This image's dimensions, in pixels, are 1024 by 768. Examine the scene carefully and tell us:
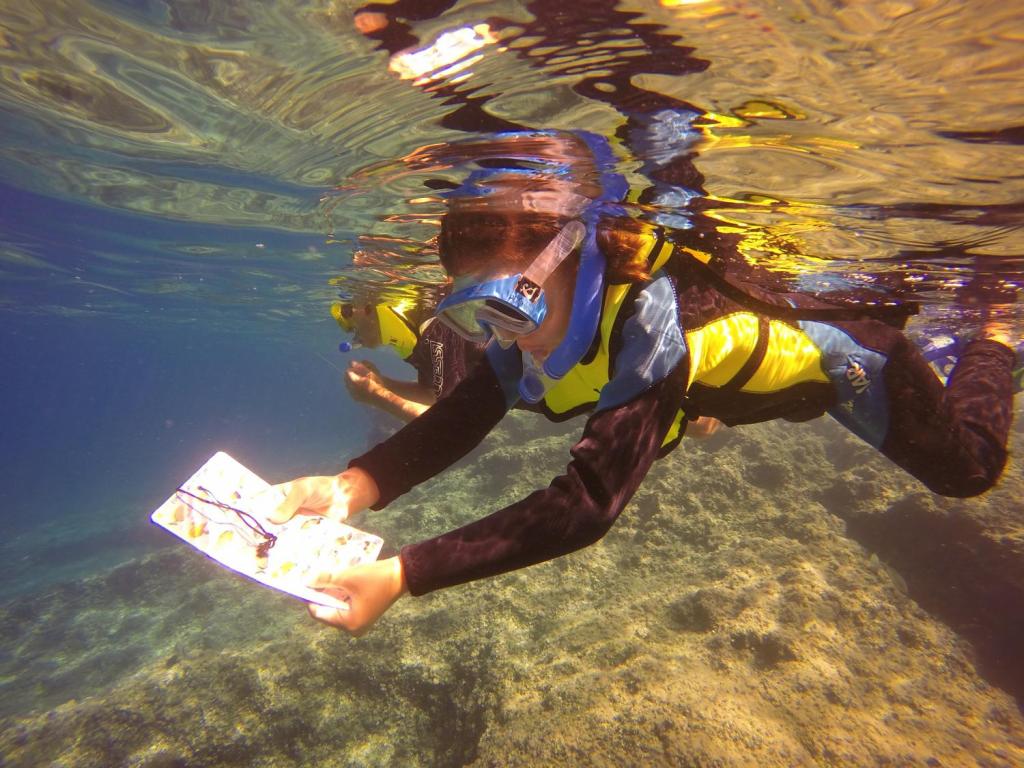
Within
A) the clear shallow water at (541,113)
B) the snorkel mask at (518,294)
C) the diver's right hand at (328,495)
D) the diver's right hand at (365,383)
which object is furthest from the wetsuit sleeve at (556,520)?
the diver's right hand at (365,383)

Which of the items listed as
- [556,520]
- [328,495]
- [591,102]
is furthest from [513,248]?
[591,102]

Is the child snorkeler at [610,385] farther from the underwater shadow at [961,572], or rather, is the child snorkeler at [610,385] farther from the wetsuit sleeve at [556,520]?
the underwater shadow at [961,572]

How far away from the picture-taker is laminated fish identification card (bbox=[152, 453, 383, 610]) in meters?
2.09

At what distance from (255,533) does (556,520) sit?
144 centimetres

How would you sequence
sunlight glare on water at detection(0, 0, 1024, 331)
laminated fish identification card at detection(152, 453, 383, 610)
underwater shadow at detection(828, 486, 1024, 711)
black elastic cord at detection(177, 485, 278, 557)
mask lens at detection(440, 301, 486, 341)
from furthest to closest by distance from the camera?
underwater shadow at detection(828, 486, 1024, 711) < sunlight glare on water at detection(0, 0, 1024, 331) < mask lens at detection(440, 301, 486, 341) < black elastic cord at detection(177, 485, 278, 557) < laminated fish identification card at detection(152, 453, 383, 610)

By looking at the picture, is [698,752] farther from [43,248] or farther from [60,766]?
[43,248]

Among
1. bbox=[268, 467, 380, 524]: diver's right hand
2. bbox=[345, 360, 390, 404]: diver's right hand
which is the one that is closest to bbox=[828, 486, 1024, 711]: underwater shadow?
bbox=[268, 467, 380, 524]: diver's right hand

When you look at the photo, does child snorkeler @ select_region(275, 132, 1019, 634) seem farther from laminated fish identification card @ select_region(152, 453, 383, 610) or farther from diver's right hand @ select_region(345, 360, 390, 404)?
diver's right hand @ select_region(345, 360, 390, 404)

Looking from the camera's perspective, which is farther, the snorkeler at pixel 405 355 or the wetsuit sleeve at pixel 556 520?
the snorkeler at pixel 405 355

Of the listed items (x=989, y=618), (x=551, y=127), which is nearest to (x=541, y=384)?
(x=551, y=127)

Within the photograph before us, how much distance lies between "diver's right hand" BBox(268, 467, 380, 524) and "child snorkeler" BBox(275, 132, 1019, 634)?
0.01 m

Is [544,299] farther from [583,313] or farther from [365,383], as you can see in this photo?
[365,383]

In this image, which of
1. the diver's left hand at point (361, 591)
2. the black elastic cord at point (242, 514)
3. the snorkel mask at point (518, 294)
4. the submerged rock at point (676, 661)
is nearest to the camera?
the diver's left hand at point (361, 591)

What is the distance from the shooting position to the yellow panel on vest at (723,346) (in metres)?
2.72
